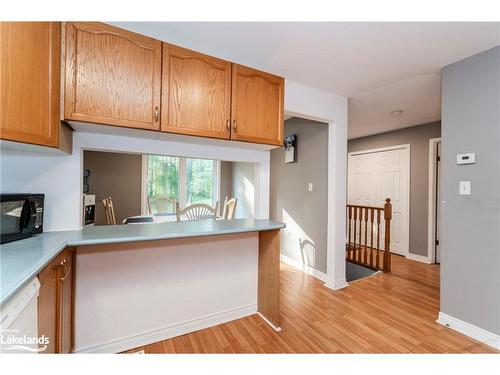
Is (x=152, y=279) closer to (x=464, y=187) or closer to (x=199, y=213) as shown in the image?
(x=199, y=213)

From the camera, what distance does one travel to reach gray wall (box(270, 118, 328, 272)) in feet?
9.35

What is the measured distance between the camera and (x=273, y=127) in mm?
1908

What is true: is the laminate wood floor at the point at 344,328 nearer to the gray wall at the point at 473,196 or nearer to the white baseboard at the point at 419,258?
the gray wall at the point at 473,196

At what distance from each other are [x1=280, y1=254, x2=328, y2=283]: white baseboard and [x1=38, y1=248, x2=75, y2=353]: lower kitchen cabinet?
249 centimetres

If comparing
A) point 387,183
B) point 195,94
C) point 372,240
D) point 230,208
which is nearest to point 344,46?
point 195,94

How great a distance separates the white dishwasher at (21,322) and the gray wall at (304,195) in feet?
8.60

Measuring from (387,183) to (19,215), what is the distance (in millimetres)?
4816

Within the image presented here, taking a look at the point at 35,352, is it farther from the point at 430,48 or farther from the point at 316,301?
the point at 430,48

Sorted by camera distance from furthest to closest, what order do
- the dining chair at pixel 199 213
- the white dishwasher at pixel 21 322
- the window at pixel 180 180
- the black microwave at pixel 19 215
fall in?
the window at pixel 180 180 < the dining chair at pixel 199 213 < the black microwave at pixel 19 215 < the white dishwasher at pixel 21 322

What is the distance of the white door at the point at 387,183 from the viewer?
3879 millimetres

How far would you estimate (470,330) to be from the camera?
1741 mm

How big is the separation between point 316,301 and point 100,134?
96.7 inches
